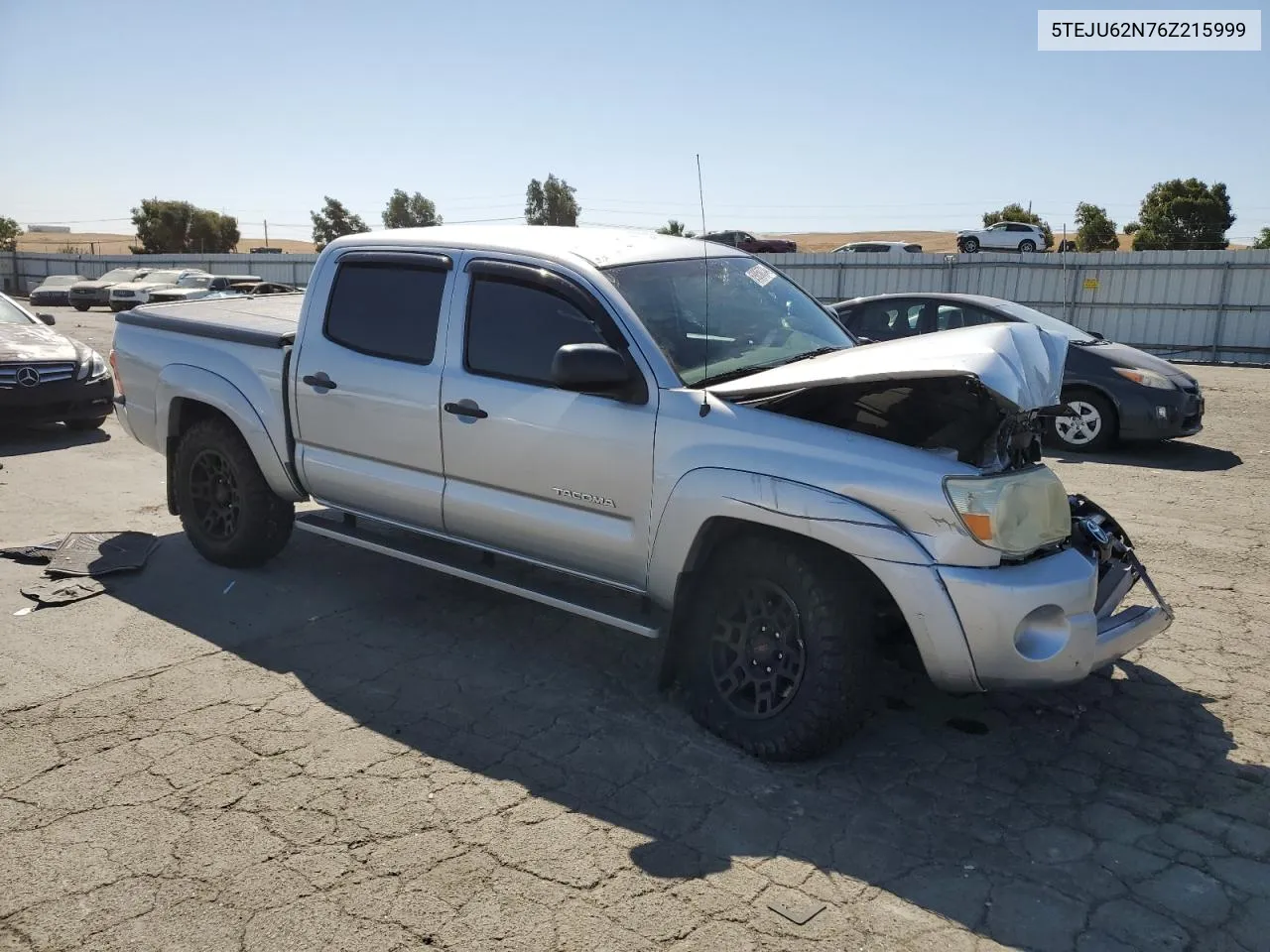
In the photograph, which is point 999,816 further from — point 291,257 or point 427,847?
point 291,257

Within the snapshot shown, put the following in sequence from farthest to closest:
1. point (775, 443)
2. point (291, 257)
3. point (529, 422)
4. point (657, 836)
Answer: point (291, 257) → point (529, 422) → point (775, 443) → point (657, 836)

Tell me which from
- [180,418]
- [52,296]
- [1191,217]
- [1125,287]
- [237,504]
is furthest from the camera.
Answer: [1191,217]

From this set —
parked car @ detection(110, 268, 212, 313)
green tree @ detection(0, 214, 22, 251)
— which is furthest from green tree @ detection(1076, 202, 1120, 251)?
green tree @ detection(0, 214, 22, 251)

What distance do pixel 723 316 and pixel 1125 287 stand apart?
2143cm

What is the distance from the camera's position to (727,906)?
304 cm

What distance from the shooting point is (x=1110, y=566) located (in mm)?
4258

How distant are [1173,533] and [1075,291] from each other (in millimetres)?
18105

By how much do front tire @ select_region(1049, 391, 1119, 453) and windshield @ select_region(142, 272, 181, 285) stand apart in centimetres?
2903

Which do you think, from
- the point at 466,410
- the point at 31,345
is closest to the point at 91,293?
the point at 31,345

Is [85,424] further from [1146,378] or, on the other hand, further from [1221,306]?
[1221,306]

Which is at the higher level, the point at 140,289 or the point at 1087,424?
the point at 140,289

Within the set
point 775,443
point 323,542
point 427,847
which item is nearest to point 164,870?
point 427,847

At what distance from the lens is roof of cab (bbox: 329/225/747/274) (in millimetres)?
4547

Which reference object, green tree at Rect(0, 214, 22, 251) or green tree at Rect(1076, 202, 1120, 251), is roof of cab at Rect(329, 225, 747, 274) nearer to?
green tree at Rect(1076, 202, 1120, 251)
